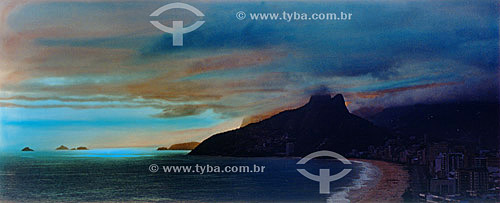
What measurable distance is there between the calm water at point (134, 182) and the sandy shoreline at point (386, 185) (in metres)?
0.27

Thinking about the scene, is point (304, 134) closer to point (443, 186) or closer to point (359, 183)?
point (359, 183)

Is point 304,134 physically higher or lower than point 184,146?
higher

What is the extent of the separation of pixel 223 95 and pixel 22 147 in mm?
1833

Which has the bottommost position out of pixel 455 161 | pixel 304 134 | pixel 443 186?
→ pixel 443 186

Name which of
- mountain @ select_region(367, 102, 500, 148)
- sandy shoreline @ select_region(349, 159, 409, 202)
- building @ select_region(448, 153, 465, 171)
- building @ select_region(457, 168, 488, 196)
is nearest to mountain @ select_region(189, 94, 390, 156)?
mountain @ select_region(367, 102, 500, 148)

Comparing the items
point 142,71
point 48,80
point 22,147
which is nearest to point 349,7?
point 142,71

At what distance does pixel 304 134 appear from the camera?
3.90 m

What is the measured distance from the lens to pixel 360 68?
386cm

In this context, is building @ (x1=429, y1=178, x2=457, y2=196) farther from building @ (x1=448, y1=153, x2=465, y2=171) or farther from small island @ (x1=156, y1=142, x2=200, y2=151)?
small island @ (x1=156, y1=142, x2=200, y2=151)

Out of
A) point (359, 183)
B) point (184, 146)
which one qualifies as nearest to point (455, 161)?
point (359, 183)

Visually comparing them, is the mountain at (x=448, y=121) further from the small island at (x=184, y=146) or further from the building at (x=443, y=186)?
the small island at (x=184, y=146)

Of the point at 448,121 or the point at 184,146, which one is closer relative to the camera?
the point at 184,146

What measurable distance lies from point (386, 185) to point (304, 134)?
0.88 metres

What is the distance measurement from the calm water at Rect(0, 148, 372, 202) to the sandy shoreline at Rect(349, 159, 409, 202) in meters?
0.27
